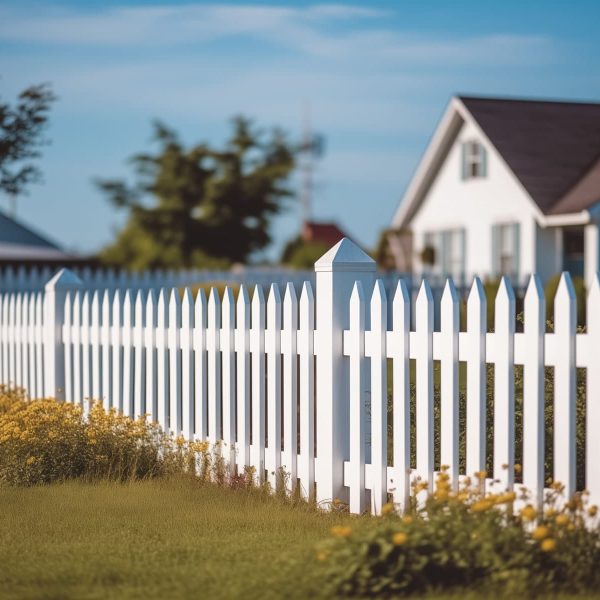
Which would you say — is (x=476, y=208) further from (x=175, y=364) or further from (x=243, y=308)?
(x=243, y=308)

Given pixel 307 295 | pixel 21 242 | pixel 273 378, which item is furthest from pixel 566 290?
pixel 21 242

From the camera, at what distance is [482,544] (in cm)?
492

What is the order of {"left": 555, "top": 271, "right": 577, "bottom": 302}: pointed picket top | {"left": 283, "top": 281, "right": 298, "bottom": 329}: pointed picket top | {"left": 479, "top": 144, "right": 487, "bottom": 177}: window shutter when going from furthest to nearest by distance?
{"left": 479, "top": 144, "right": 487, "bottom": 177}: window shutter, {"left": 283, "top": 281, "right": 298, "bottom": 329}: pointed picket top, {"left": 555, "top": 271, "right": 577, "bottom": 302}: pointed picket top

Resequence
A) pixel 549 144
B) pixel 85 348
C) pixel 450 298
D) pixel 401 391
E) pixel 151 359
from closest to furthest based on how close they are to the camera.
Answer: pixel 450 298 < pixel 401 391 < pixel 151 359 < pixel 85 348 < pixel 549 144

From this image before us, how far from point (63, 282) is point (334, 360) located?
15.2 feet

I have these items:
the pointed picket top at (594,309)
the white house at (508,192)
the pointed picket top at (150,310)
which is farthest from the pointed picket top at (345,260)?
the white house at (508,192)

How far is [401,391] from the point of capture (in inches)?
251

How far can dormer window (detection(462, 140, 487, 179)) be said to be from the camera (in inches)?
1093

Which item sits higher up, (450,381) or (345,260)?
(345,260)

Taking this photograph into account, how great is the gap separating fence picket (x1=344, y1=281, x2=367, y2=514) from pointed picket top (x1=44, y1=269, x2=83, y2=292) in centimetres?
471

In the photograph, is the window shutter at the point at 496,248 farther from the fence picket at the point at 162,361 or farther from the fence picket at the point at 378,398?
the fence picket at the point at 378,398

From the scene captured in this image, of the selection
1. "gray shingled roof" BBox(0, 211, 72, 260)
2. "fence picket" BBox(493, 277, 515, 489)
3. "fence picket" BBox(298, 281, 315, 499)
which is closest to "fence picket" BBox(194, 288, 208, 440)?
"fence picket" BBox(298, 281, 315, 499)

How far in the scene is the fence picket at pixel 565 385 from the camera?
5.39 metres

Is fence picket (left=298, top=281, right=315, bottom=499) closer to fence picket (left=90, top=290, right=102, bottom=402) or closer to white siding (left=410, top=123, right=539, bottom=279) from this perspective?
fence picket (left=90, top=290, right=102, bottom=402)
